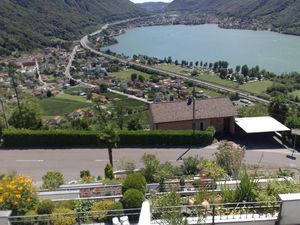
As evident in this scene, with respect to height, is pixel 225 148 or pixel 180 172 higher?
pixel 225 148

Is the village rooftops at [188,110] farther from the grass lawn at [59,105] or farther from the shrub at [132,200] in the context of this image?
the grass lawn at [59,105]

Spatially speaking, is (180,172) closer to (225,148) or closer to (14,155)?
(225,148)

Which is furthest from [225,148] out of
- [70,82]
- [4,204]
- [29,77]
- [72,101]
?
[29,77]

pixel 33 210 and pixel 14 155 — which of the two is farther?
pixel 14 155

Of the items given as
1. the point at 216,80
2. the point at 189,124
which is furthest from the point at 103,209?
the point at 216,80

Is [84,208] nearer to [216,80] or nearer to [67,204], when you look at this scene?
[67,204]
